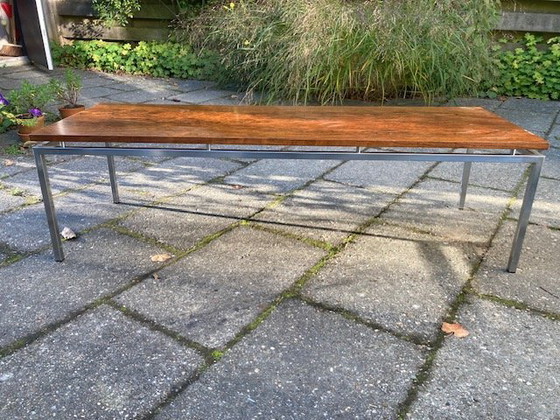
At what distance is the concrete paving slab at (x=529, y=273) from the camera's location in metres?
1.93

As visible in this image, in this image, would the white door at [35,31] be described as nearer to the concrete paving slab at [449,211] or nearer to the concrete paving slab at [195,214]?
the concrete paving slab at [195,214]

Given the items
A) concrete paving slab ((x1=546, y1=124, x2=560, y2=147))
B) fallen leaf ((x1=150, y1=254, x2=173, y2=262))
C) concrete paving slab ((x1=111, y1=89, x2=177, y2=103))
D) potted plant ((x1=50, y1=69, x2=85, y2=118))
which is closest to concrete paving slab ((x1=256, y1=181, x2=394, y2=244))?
fallen leaf ((x1=150, y1=254, x2=173, y2=262))

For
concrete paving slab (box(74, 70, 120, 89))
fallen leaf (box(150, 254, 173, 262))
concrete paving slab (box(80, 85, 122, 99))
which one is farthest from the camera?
concrete paving slab (box(74, 70, 120, 89))

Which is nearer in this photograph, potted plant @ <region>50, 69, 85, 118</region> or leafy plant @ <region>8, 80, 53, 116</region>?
leafy plant @ <region>8, 80, 53, 116</region>

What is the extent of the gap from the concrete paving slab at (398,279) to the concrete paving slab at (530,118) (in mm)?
2523

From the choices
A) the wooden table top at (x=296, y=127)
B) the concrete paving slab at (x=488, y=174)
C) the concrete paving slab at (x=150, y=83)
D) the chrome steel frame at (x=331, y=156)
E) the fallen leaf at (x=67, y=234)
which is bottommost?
the concrete paving slab at (x=488, y=174)

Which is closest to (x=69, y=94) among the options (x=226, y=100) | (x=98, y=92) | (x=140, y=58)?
(x=98, y=92)

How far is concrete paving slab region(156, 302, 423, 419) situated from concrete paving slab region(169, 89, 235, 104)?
3.92m

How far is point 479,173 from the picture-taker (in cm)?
333

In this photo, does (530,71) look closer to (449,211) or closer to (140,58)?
(449,211)

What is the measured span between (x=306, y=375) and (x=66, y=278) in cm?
109

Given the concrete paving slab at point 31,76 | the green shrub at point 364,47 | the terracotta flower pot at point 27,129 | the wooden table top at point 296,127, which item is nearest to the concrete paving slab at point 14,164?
the terracotta flower pot at point 27,129

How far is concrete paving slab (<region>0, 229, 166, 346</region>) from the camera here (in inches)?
71.1

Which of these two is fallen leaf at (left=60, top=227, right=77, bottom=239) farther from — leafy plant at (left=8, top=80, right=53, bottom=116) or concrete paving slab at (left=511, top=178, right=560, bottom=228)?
concrete paving slab at (left=511, top=178, right=560, bottom=228)
